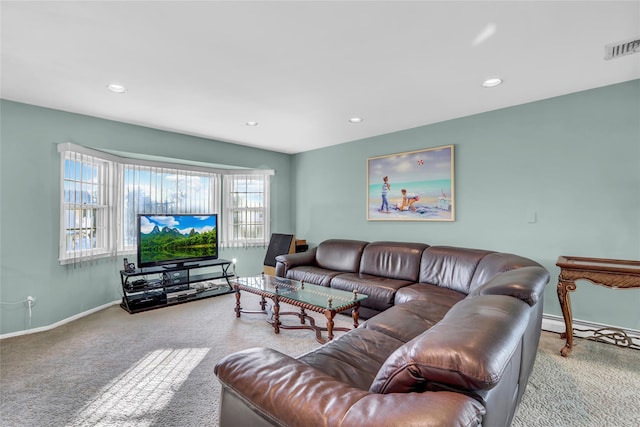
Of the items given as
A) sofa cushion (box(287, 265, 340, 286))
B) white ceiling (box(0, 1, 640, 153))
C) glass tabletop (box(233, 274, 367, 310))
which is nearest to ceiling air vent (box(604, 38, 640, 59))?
white ceiling (box(0, 1, 640, 153))

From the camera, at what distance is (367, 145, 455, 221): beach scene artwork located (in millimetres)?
3748

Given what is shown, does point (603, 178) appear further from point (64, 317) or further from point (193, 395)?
point (64, 317)

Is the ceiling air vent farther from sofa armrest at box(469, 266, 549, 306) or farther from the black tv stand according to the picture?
the black tv stand

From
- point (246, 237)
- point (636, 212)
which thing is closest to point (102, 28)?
point (246, 237)

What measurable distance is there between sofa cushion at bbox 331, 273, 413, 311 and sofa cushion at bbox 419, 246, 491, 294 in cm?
28

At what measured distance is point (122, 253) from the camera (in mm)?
4027

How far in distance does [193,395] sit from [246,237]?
3.51m

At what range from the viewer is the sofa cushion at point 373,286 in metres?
3.10

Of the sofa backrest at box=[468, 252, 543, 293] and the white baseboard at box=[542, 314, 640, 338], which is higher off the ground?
the sofa backrest at box=[468, 252, 543, 293]

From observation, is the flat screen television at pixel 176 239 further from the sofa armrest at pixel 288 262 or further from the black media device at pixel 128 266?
the sofa armrest at pixel 288 262

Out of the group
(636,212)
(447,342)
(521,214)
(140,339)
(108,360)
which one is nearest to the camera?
(447,342)

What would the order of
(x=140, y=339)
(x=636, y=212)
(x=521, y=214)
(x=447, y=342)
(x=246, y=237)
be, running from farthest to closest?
(x=246, y=237) → (x=521, y=214) → (x=140, y=339) → (x=636, y=212) → (x=447, y=342)

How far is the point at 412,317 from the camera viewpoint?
2.19 meters

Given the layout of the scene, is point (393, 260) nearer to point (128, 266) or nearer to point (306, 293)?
point (306, 293)
